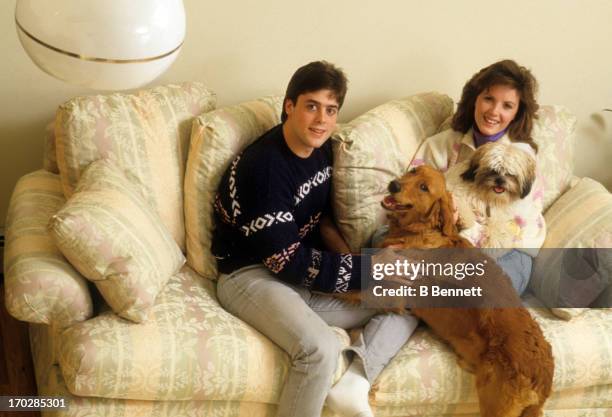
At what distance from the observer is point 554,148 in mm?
2459

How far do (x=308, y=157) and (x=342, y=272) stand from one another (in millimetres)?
336

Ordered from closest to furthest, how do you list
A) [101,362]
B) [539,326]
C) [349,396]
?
[101,362] < [349,396] < [539,326]

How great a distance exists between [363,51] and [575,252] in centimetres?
98

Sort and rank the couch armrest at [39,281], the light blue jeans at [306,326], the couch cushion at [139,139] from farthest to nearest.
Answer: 1. the couch cushion at [139,139]
2. the light blue jeans at [306,326]
3. the couch armrest at [39,281]

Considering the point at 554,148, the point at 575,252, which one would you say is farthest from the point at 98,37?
the point at 554,148

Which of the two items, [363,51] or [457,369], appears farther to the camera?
[363,51]

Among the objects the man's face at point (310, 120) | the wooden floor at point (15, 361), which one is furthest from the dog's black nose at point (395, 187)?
the wooden floor at point (15, 361)

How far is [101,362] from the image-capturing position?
1729mm

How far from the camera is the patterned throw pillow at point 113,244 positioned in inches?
69.3

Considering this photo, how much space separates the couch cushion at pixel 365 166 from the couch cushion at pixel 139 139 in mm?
470

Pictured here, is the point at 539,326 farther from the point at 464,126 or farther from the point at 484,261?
the point at 464,126

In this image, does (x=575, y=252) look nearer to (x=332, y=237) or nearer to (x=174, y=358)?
(x=332, y=237)

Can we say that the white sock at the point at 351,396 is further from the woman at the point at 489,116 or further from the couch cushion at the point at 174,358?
the woman at the point at 489,116

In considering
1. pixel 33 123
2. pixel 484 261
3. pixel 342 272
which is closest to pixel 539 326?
pixel 484 261
